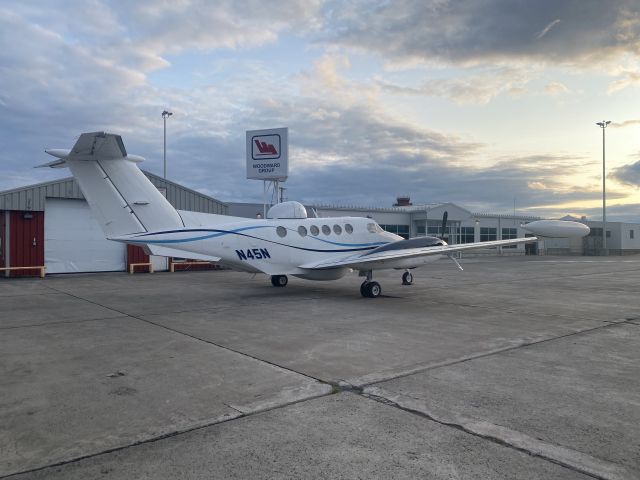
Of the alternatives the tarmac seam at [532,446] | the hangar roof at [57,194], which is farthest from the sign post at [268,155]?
the tarmac seam at [532,446]

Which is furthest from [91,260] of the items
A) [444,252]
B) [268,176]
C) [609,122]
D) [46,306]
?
[609,122]

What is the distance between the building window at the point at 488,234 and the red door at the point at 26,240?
4833cm

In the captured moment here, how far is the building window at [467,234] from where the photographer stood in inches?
2165

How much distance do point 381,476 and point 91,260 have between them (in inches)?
1057

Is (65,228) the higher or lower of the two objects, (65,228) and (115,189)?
the lower

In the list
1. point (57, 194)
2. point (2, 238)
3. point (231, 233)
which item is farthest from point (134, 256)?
point (231, 233)

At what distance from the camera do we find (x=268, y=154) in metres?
26.4

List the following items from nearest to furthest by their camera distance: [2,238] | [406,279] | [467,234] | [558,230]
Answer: [406,279] < [558,230] < [2,238] < [467,234]

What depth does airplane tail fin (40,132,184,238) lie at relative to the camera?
12633 millimetres

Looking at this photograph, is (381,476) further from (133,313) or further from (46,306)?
(46,306)

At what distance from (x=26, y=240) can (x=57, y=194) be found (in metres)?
2.95

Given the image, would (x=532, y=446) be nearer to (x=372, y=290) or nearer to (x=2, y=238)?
(x=372, y=290)

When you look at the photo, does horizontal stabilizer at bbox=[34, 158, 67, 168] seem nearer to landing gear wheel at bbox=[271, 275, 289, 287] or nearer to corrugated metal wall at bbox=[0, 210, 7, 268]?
landing gear wheel at bbox=[271, 275, 289, 287]

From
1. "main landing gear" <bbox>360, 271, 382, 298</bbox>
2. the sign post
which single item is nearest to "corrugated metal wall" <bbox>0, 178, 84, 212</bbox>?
the sign post
